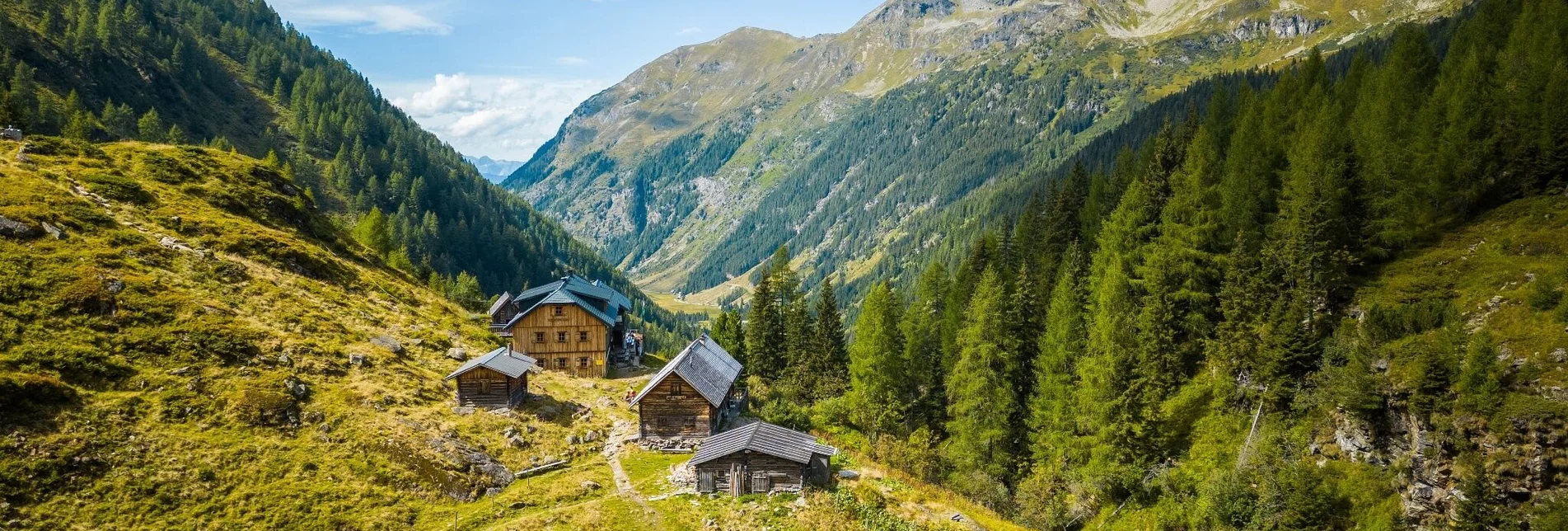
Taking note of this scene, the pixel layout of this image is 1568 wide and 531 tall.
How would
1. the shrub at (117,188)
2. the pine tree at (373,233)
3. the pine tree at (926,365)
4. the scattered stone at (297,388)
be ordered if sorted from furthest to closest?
1. the pine tree at (373,233)
2. the pine tree at (926,365)
3. the shrub at (117,188)
4. the scattered stone at (297,388)

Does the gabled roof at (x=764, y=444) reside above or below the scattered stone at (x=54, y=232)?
below

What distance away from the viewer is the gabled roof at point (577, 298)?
66812 mm

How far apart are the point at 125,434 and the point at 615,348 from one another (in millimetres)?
42894

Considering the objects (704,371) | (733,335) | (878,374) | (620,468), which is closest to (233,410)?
(620,468)

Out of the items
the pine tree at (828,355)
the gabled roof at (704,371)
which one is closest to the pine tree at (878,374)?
the pine tree at (828,355)

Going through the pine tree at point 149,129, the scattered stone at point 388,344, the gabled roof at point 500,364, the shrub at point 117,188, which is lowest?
the gabled roof at point 500,364

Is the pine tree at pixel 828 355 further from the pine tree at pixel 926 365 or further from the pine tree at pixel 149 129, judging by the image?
the pine tree at pixel 149 129

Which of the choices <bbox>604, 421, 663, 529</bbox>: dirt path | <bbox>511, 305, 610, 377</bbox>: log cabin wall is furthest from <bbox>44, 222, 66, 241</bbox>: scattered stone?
<bbox>604, 421, 663, 529</bbox>: dirt path

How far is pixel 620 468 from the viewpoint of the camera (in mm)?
44469

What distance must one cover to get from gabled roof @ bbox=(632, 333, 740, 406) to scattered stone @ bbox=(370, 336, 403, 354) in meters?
18.3

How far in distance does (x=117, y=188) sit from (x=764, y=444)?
186 ft

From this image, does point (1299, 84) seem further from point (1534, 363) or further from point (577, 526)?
point (577, 526)

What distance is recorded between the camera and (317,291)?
5816 centimetres

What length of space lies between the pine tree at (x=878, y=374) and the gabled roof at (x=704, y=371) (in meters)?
10.3
